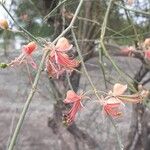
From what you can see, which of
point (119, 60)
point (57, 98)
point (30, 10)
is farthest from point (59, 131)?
point (119, 60)

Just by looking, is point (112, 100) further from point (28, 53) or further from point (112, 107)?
point (28, 53)

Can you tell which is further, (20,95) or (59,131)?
(20,95)

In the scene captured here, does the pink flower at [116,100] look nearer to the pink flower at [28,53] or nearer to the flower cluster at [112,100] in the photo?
the flower cluster at [112,100]

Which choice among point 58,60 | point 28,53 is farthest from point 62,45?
point 28,53

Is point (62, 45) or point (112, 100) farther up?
point (62, 45)

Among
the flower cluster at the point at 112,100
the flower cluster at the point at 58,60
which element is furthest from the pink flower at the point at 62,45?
the flower cluster at the point at 112,100

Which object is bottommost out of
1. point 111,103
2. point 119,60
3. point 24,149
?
point 24,149

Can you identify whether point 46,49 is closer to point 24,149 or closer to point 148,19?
point 148,19

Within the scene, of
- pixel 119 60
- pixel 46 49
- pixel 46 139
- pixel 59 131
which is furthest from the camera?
pixel 119 60

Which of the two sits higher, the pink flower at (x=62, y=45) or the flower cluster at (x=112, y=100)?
the pink flower at (x=62, y=45)
